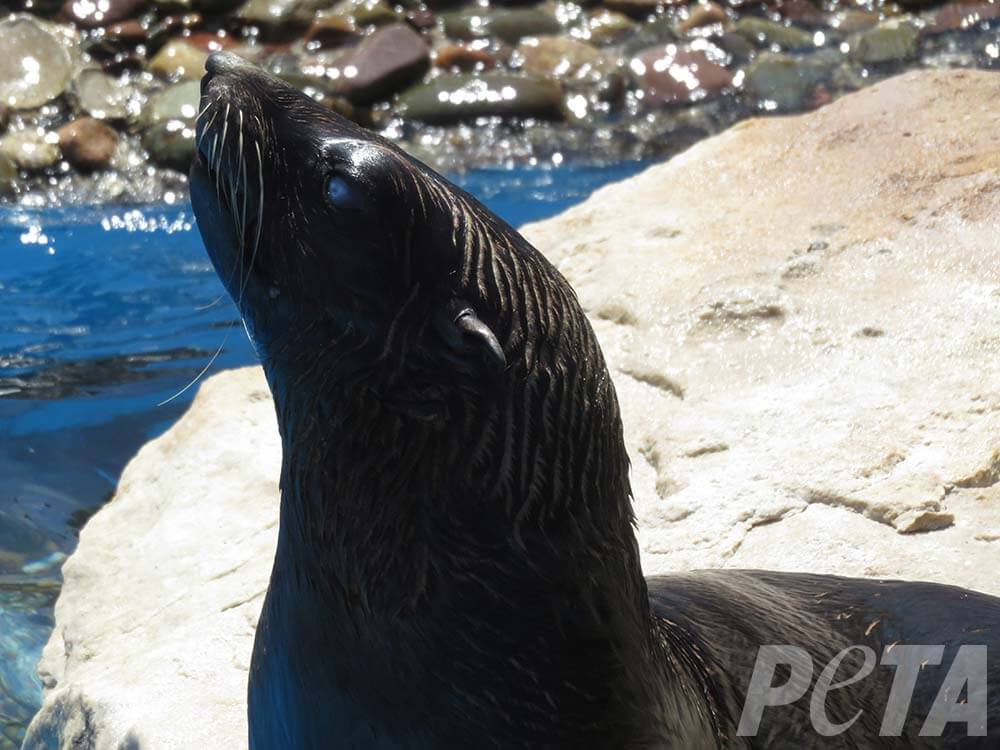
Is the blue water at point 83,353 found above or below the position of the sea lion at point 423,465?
below

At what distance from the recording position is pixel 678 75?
11.3 m

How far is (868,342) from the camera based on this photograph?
4.66 meters

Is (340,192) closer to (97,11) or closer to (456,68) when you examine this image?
(456,68)

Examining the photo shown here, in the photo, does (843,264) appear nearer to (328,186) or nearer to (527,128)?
(328,186)

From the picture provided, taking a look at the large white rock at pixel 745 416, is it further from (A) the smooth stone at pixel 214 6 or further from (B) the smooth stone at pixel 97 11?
(B) the smooth stone at pixel 97 11

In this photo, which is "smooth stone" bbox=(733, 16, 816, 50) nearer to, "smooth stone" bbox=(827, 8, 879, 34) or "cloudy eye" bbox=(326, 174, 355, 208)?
"smooth stone" bbox=(827, 8, 879, 34)

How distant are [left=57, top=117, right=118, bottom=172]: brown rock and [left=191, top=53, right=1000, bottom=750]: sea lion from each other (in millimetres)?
8129

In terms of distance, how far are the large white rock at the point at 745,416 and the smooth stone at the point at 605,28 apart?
19.7 ft

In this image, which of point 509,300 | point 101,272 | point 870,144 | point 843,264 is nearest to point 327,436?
point 509,300

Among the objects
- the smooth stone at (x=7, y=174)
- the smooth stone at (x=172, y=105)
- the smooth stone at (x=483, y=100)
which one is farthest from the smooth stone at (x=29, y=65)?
the smooth stone at (x=483, y=100)

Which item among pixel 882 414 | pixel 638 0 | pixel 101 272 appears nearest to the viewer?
pixel 882 414

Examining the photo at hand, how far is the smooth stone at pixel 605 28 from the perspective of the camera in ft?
39.0

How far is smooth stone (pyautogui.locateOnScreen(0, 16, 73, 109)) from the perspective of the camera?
418 inches

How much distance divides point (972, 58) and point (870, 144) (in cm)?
618
